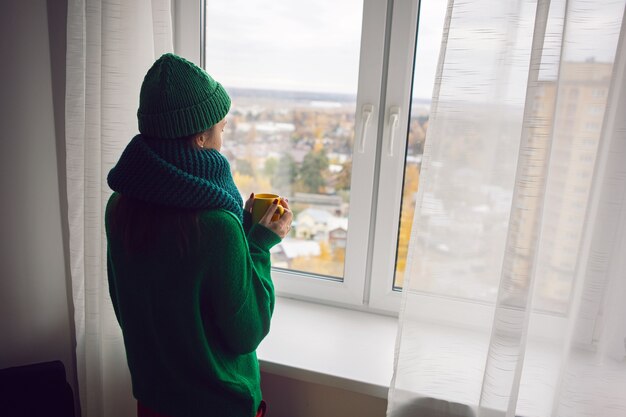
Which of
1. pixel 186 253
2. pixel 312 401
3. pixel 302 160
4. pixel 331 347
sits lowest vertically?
pixel 312 401

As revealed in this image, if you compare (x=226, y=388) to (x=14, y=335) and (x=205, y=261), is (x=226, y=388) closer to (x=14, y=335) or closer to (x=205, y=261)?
(x=205, y=261)

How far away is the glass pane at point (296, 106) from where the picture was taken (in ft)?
4.55

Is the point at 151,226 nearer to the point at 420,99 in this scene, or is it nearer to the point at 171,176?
the point at 171,176

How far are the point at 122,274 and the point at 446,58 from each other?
0.76 meters

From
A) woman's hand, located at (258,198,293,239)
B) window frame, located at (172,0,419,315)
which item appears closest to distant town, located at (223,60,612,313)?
window frame, located at (172,0,419,315)

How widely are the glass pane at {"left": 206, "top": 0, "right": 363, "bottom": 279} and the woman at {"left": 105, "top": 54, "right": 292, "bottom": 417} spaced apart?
573 millimetres

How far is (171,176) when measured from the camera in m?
0.76

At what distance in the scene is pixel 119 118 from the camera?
1.21 metres

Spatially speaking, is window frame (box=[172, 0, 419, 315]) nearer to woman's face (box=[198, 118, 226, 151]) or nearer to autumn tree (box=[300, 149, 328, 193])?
autumn tree (box=[300, 149, 328, 193])

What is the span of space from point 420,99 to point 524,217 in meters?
0.53

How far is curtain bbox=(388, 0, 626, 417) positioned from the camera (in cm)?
85

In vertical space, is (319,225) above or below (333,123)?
below

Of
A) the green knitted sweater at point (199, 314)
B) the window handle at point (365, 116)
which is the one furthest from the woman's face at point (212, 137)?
the window handle at point (365, 116)

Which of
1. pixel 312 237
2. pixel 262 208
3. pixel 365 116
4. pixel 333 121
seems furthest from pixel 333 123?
pixel 262 208
